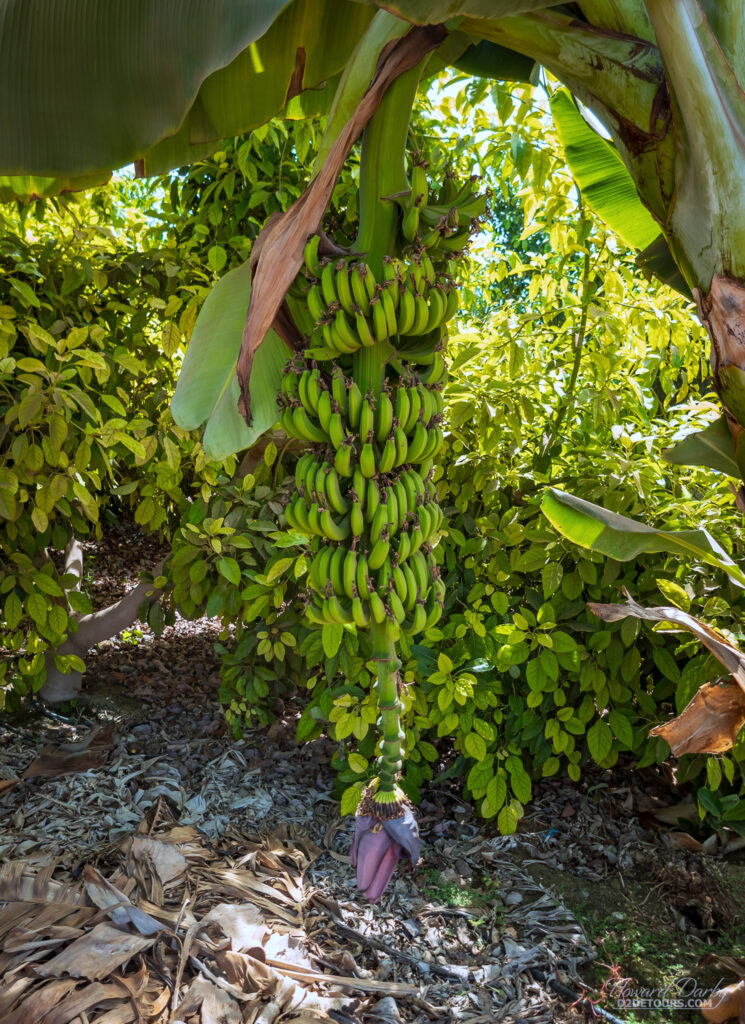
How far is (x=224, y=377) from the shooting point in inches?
50.7

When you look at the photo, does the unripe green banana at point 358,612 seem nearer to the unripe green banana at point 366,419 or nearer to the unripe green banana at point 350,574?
the unripe green banana at point 350,574

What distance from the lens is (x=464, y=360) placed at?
192cm

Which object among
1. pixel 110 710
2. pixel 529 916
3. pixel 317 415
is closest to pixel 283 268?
pixel 317 415

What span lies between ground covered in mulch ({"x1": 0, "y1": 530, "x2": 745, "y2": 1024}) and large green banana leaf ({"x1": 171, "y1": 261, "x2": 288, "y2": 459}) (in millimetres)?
1160

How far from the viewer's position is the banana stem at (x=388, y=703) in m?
1.24

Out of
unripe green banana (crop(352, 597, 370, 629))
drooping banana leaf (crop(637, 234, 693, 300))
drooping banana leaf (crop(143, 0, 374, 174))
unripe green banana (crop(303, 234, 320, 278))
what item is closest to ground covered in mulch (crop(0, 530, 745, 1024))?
unripe green banana (crop(352, 597, 370, 629))

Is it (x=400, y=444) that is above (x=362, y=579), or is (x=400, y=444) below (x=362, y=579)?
above

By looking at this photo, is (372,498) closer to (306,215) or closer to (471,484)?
(306,215)

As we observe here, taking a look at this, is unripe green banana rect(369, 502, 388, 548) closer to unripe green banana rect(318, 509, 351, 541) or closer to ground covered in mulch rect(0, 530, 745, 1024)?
unripe green banana rect(318, 509, 351, 541)

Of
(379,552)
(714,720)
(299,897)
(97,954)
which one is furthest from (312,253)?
(299,897)

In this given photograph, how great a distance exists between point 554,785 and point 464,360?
1.58m

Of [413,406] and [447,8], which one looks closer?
[447,8]

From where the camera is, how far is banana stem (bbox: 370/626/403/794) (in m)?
1.24

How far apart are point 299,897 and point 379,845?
72cm
